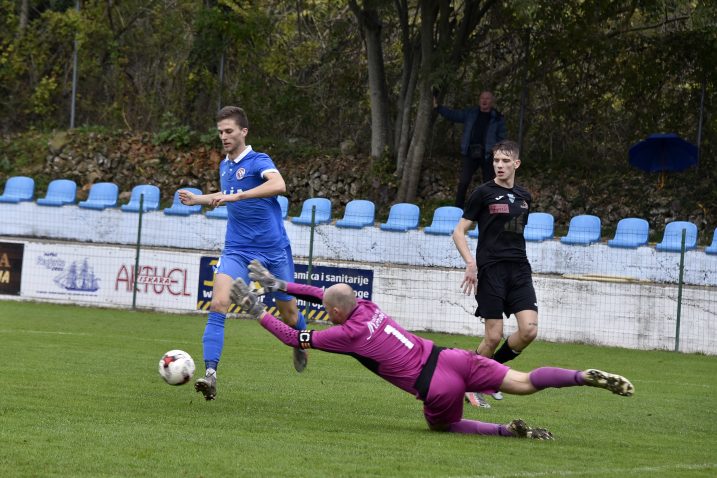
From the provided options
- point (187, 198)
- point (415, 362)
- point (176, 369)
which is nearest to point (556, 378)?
point (415, 362)

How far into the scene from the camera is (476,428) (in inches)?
317

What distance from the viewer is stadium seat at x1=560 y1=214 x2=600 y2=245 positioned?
20.3 m

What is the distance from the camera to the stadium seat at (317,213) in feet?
70.3

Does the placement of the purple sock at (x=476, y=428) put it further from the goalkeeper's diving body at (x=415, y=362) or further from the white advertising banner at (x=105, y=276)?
the white advertising banner at (x=105, y=276)

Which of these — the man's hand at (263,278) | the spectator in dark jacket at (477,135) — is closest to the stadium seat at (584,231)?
the spectator in dark jacket at (477,135)

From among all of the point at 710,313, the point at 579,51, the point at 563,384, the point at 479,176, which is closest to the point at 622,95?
the point at 579,51

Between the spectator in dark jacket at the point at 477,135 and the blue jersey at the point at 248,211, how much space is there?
13.9 m

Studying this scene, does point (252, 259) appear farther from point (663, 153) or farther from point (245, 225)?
point (663, 153)

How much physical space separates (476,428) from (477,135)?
1616 cm

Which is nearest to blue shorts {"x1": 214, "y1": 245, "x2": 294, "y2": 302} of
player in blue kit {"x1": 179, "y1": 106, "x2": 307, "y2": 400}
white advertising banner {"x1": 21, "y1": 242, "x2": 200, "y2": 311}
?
player in blue kit {"x1": 179, "y1": 106, "x2": 307, "y2": 400}

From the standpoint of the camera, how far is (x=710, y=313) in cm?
1730

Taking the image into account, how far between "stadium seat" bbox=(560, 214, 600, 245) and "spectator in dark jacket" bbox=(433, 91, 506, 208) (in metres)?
2.95

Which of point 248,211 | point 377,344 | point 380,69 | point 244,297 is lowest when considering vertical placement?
point 377,344

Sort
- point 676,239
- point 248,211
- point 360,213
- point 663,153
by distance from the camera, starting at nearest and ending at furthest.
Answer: point 248,211 < point 676,239 < point 360,213 < point 663,153
